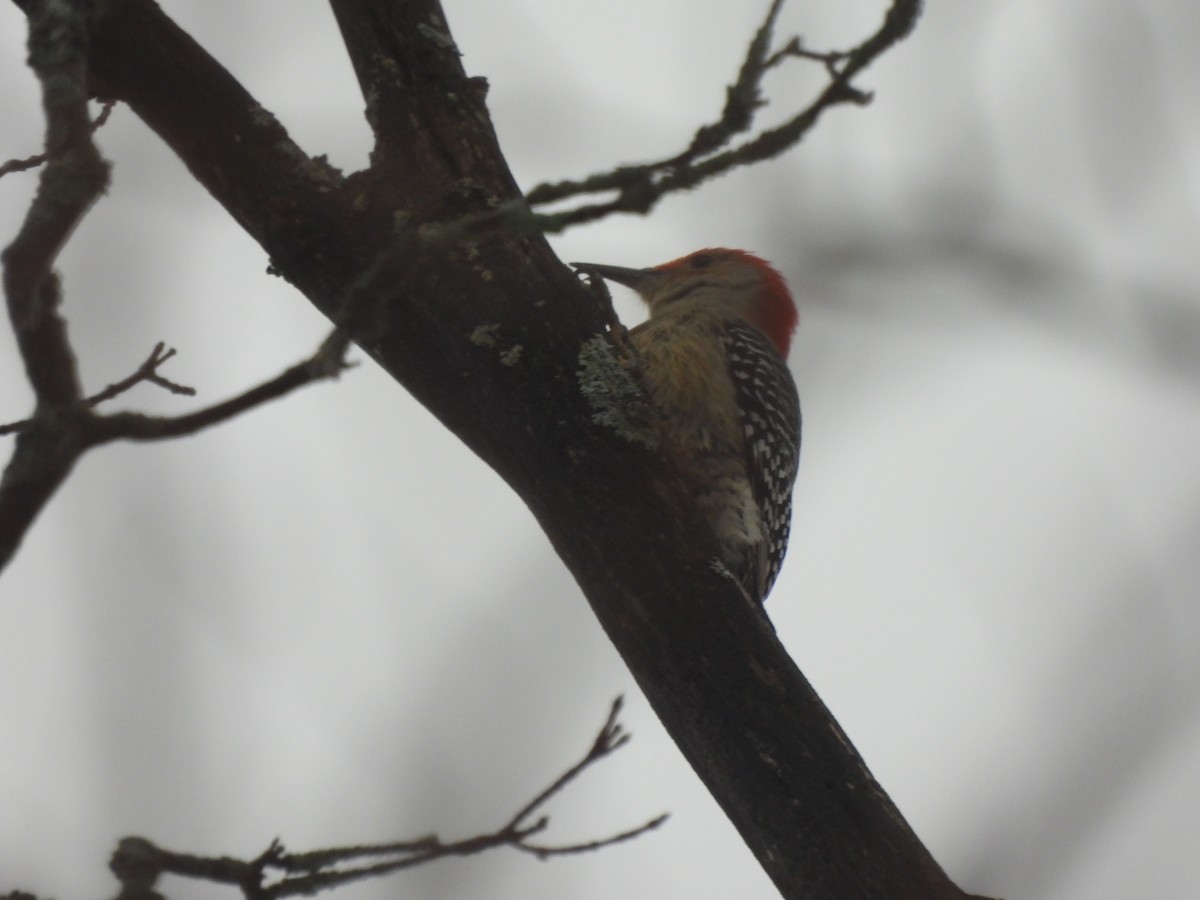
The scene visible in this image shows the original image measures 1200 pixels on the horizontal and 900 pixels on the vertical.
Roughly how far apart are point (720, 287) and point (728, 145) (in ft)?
18.0

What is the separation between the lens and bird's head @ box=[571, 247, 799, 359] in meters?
7.49

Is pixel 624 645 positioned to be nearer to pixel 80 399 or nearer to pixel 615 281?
pixel 80 399

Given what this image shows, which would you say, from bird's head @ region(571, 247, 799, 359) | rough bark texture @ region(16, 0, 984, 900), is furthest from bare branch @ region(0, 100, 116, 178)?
bird's head @ region(571, 247, 799, 359)

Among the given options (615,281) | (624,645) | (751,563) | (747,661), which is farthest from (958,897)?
(615,281)

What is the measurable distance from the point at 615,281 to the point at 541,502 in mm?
4526

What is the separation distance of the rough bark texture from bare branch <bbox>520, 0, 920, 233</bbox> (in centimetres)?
Answer: 100

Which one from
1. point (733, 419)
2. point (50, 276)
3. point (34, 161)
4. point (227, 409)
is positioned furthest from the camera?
point (733, 419)

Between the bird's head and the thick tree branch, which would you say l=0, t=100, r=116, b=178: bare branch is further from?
the bird's head

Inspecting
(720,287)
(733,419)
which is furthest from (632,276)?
(733,419)

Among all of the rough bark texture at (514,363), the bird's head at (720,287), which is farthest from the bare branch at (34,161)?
the bird's head at (720,287)

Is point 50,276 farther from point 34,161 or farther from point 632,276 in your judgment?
point 632,276

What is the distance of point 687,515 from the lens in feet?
10.7

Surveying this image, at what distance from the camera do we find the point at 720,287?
7555 mm

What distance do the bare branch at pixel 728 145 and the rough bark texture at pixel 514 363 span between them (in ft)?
3.26
